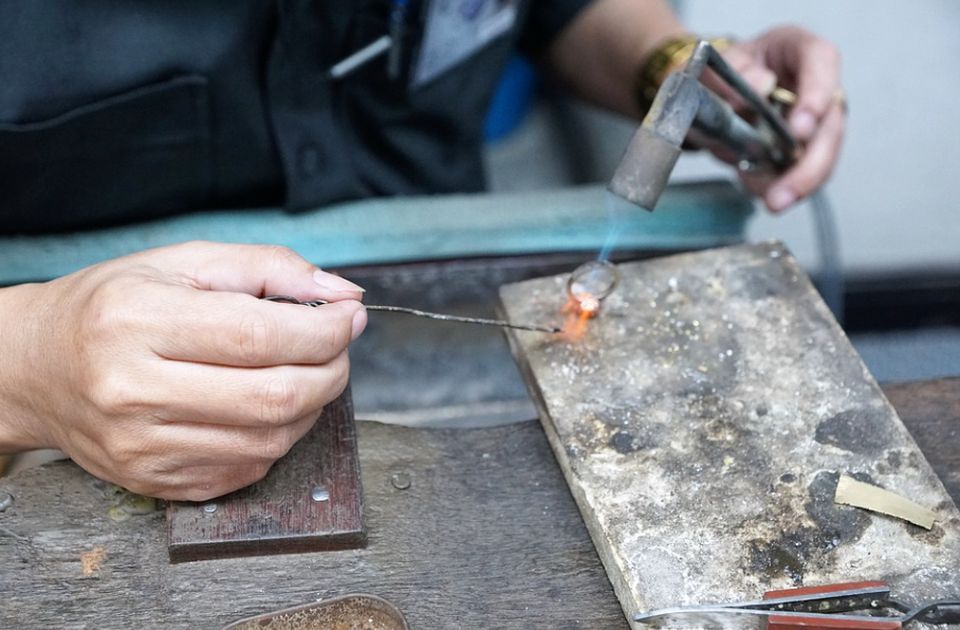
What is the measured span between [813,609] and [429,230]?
83cm

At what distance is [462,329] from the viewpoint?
5.73ft

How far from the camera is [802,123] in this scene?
149 centimetres

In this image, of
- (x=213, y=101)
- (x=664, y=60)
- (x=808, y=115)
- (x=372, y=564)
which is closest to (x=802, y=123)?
(x=808, y=115)

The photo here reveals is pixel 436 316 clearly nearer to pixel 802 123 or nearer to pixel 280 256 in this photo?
pixel 280 256

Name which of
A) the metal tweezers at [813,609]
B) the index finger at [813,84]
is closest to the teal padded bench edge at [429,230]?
the index finger at [813,84]

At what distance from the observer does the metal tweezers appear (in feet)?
2.78

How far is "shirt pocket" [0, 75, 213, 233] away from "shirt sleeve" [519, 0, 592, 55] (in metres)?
0.68

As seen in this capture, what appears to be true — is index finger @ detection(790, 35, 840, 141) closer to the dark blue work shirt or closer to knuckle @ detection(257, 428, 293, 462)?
the dark blue work shirt

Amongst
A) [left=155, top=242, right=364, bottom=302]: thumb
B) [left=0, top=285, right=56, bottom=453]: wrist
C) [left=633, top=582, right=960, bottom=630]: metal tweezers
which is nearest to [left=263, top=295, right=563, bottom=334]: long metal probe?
[left=155, top=242, right=364, bottom=302]: thumb

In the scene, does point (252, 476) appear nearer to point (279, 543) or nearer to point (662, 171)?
point (279, 543)

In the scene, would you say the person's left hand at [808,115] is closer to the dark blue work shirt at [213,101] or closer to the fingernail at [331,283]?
the dark blue work shirt at [213,101]

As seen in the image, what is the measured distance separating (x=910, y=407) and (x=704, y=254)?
281mm

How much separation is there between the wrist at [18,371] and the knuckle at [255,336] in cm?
20

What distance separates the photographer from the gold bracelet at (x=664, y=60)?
1509mm
